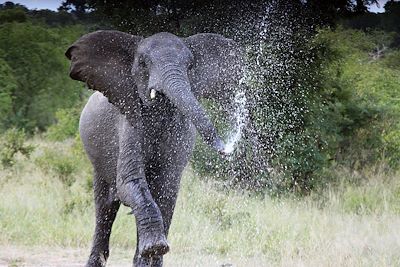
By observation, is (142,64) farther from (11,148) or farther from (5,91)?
(5,91)

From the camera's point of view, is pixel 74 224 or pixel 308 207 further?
pixel 308 207

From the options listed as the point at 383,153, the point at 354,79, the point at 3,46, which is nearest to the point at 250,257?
the point at 383,153

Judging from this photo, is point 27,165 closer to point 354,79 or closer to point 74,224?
point 74,224

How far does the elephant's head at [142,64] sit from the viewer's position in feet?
16.4

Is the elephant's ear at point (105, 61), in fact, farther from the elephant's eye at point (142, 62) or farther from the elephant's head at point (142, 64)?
the elephant's eye at point (142, 62)

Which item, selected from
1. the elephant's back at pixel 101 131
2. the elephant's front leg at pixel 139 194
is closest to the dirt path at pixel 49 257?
the elephant's back at pixel 101 131

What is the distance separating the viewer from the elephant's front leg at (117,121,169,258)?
4.84 m

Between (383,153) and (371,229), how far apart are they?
3.93 m

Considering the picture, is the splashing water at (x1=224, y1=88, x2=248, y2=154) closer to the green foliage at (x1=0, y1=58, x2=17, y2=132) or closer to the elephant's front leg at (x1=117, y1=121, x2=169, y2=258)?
the elephant's front leg at (x1=117, y1=121, x2=169, y2=258)

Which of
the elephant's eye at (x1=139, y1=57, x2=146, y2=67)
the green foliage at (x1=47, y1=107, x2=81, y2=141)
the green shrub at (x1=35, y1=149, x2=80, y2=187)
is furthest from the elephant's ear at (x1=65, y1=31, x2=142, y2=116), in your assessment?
the green foliage at (x1=47, y1=107, x2=81, y2=141)

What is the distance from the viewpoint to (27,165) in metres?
12.1

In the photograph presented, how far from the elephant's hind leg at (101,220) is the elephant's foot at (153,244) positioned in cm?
151

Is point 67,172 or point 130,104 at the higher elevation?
point 130,104

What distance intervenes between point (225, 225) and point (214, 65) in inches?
137
